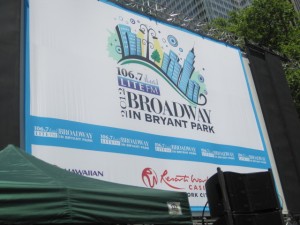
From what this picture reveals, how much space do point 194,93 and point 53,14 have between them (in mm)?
3042

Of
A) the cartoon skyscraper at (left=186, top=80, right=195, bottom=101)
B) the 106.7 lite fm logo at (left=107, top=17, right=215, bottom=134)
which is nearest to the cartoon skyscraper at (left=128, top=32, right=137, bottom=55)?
the 106.7 lite fm logo at (left=107, top=17, right=215, bottom=134)

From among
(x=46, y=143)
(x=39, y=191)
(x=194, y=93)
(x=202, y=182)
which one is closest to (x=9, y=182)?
(x=39, y=191)

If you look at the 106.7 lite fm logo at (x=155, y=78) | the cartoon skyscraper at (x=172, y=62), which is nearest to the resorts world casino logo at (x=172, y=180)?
the 106.7 lite fm logo at (x=155, y=78)

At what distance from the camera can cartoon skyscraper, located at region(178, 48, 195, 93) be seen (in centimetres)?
800

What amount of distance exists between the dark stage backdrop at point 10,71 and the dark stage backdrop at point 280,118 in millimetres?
5539

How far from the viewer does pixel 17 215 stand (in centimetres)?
275

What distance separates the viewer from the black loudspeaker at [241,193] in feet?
13.1

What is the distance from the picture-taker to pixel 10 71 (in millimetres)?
5605

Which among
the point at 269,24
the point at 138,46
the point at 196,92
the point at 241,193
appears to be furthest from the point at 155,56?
the point at 269,24

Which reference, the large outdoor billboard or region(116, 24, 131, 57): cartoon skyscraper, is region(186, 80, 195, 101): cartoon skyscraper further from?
region(116, 24, 131, 57): cartoon skyscraper

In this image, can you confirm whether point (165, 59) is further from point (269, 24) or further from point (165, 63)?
point (269, 24)

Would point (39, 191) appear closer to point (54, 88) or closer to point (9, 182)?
point (9, 182)

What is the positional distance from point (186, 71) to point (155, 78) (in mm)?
890

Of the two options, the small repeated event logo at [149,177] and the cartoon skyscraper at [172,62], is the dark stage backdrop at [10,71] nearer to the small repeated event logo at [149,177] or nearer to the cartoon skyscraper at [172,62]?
the small repeated event logo at [149,177]
